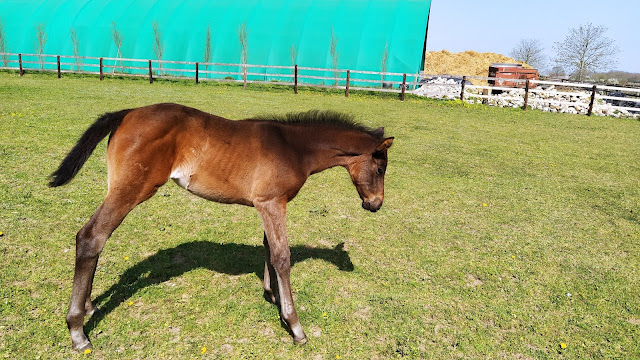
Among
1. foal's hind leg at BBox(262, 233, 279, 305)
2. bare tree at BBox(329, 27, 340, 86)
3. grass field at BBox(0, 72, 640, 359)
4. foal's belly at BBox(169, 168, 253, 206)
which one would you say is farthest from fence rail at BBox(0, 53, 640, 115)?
foal's belly at BBox(169, 168, 253, 206)

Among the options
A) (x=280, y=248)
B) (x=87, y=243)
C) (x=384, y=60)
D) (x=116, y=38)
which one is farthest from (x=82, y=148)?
(x=116, y=38)

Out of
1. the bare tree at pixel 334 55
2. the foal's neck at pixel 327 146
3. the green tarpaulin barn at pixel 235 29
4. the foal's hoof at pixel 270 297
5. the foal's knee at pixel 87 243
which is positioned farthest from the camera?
the green tarpaulin barn at pixel 235 29

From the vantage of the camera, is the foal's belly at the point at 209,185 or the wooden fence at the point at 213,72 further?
the wooden fence at the point at 213,72

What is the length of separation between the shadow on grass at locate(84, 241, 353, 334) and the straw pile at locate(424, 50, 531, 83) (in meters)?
34.5

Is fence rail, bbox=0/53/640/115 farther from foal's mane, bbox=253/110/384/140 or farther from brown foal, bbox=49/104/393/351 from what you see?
brown foal, bbox=49/104/393/351

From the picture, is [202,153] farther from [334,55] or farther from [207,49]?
[207,49]

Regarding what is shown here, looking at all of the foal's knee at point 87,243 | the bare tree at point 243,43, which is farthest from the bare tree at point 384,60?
the foal's knee at point 87,243

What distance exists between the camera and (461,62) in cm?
3959

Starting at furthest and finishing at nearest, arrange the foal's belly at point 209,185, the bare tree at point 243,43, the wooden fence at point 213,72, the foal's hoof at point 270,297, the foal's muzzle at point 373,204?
1. the bare tree at point 243,43
2. the wooden fence at point 213,72
3. the foal's hoof at point 270,297
4. the foal's muzzle at point 373,204
5. the foal's belly at point 209,185

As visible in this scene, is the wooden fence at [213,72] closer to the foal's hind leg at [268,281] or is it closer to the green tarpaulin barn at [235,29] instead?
the green tarpaulin barn at [235,29]

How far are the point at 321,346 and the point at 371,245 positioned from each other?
2253mm

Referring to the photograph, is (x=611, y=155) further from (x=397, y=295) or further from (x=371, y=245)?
(x=397, y=295)

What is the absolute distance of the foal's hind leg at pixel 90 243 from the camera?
11.3ft

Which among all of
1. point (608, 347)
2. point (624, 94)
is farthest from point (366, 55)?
point (608, 347)
